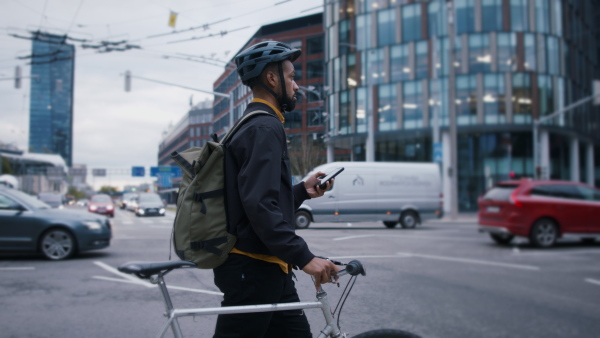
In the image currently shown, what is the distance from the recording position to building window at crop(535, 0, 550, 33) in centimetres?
3706

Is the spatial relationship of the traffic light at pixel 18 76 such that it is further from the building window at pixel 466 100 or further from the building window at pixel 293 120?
the building window at pixel 466 100

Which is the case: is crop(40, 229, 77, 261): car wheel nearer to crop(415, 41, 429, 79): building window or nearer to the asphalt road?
the asphalt road

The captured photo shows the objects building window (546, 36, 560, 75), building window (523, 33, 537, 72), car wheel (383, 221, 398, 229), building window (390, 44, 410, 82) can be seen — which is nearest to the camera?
car wheel (383, 221, 398, 229)

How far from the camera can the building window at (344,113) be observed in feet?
12.0

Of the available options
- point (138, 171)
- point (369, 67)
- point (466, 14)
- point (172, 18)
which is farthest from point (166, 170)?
point (466, 14)

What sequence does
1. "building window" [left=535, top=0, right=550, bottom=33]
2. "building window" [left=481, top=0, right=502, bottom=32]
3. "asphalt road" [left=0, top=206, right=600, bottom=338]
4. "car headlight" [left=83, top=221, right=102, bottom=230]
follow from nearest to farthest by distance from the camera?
"asphalt road" [left=0, top=206, right=600, bottom=338]
"car headlight" [left=83, top=221, right=102, bottom=230]
"building window" [left=481, top=0, right=502, bottom=32]
"building window" [left=535, top=0, right=550, bottom=33]

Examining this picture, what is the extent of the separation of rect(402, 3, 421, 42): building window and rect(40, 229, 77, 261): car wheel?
28.5 metres

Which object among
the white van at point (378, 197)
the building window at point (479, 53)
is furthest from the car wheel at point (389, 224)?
the building window at point (479, 53)

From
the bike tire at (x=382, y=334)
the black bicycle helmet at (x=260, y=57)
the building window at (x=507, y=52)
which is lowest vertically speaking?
the bike tire at (x=382, y=334)

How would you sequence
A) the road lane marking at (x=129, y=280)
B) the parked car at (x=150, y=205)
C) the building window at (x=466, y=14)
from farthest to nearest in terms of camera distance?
the building window at (x=466, y=14) → the parked car at (x=150, y=205) → the road lane marking at (x=129, y=280)

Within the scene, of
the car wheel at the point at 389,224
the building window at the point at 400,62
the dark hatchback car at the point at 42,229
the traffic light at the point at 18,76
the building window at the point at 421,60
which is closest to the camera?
the car wheel at the point at 389,224

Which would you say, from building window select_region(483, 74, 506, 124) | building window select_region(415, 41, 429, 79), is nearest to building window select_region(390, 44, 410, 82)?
building window select_region(415, 41, 429, 79)

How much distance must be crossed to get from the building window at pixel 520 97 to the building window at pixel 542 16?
12.7 ft

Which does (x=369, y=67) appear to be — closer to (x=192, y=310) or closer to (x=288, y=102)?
(x=288, y=102)
